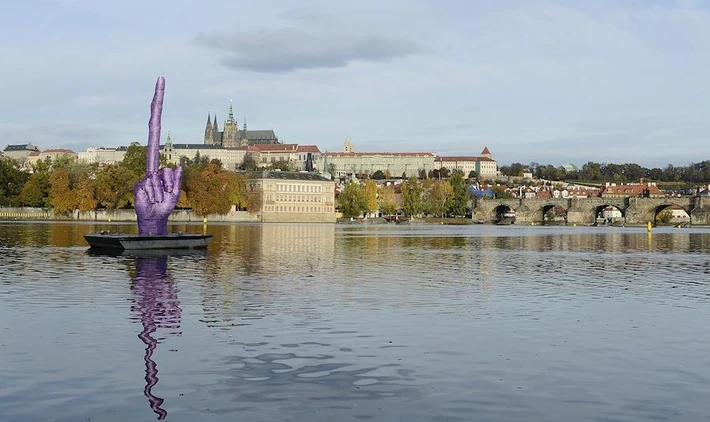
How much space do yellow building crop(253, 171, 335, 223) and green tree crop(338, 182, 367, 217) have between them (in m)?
4.96

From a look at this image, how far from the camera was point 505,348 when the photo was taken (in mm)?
16922

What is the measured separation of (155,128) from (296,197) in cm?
11442

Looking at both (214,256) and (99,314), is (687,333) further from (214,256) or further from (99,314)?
(214,256)

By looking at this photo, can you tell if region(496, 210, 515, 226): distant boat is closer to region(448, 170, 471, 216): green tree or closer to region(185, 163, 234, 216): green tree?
region(448, 170, 471, 216): green tree

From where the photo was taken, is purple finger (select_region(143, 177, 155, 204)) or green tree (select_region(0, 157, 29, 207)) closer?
purple finger (select_region(143, 177, 155, 204))

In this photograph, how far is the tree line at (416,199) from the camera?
495ft

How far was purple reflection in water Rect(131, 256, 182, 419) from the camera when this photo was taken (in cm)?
1376

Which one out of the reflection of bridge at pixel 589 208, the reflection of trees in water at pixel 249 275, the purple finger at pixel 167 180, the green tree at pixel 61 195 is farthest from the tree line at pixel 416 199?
the purple finger at pixel 167 180

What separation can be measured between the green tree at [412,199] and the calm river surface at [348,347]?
387ft

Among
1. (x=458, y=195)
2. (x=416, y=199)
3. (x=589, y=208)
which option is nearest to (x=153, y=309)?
(x=416, y=199)

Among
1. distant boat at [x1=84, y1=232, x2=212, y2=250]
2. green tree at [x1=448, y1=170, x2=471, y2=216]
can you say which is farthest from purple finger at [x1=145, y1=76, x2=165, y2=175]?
green tree at [x1=448, y1=170, x2=471, y2=216]

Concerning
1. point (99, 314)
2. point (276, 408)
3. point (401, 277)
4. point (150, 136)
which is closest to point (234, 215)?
point (150, 136)

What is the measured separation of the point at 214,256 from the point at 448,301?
802 inches

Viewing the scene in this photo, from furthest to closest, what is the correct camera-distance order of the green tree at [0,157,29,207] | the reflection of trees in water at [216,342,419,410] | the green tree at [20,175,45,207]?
the green tree at [0,157,29,207] < the green tree at [20,175,45,207] < the reflection of trees in water at [216,342,419,410]
